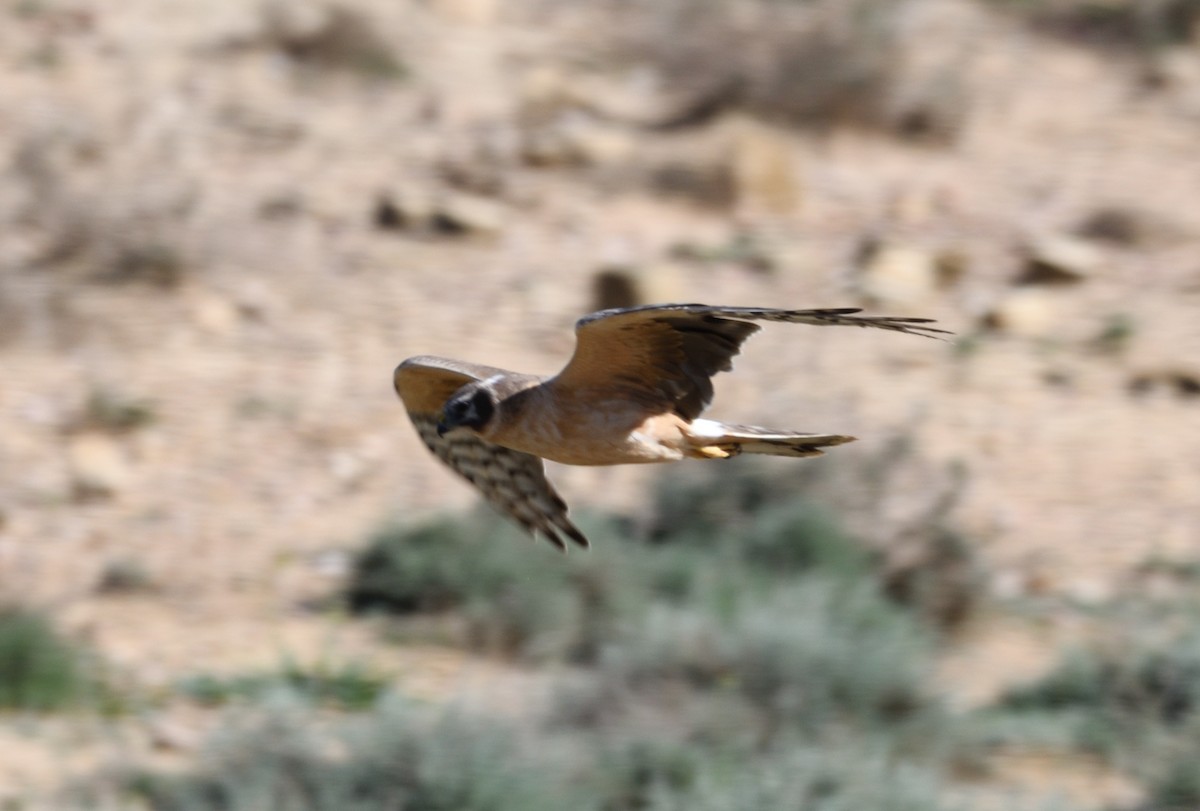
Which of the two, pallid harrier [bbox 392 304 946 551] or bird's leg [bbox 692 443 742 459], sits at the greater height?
pallid harrier [bbox 392 304 946 551]

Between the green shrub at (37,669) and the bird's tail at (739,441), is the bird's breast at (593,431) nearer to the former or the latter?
the bird's tail at (739,441)

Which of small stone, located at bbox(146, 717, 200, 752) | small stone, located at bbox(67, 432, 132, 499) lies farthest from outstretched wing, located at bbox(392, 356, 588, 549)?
small stone, located at bbox(67, 432, 132, 499)

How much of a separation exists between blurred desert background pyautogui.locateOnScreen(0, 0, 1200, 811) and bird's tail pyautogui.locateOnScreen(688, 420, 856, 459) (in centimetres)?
258

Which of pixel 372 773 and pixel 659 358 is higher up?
pixel 659 358

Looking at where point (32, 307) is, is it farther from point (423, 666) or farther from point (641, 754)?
point (641, 754)

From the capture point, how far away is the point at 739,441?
19.1 ft

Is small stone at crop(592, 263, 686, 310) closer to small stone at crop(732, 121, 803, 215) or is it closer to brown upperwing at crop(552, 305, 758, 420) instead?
small stone at crop(732, 121, 803, 215)

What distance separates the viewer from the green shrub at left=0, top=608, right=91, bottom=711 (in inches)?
363

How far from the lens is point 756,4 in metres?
17.8

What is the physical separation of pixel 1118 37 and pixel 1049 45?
0.76 metres

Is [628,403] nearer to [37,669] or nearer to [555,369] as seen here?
[37,669]

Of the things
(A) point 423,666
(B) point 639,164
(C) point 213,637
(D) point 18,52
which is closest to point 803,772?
(A) point 423,666

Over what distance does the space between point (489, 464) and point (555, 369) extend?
5267 mm

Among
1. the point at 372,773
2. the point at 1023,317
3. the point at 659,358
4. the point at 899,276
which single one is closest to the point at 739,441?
the point at 659,358
